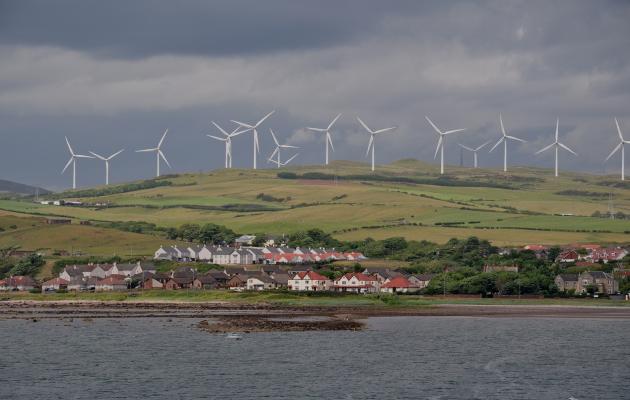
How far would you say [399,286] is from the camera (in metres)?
129

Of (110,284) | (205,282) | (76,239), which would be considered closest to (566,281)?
(205,282)

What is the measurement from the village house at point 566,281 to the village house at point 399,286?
1556 centimetres

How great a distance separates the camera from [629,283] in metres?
123

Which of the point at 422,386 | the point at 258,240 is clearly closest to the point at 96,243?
the point at 258,240

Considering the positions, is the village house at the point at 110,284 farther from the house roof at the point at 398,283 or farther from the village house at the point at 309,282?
the house roof at the point at 398,283

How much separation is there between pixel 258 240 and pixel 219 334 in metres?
107

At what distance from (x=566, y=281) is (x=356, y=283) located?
78.8 feet

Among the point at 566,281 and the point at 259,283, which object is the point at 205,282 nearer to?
the point at 259,283

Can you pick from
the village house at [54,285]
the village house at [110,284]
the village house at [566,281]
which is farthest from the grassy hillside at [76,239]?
the village house at [566,281]

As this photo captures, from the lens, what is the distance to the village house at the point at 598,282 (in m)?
124

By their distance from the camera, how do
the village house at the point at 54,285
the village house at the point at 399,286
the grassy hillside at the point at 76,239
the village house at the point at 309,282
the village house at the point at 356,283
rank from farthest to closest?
the grassy hillside at the point at 76,239, the village house at the point at 54,285, the village house at the point at 309,282, the village house at the point at 356,283, the village house at the point at 399,286

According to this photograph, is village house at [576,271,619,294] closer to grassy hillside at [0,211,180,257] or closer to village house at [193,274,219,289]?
village house at [193,274,219,289]

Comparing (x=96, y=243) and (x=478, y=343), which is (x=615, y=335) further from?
(x=96, y=243)

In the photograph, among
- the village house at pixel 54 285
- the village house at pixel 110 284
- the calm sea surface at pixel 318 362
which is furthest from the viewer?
the village house at pixel 54 285
